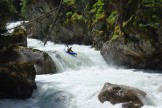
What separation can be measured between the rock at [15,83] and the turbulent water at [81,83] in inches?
14.8

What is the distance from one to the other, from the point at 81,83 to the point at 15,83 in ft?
9.95

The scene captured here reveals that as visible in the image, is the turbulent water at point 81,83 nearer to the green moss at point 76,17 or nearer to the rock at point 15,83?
the rock at point 15,83

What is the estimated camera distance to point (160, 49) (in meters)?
17.8

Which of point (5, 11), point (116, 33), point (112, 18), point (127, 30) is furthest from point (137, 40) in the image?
point (5, 11)

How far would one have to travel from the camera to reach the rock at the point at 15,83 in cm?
1357

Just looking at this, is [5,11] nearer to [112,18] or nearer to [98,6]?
[112,18]

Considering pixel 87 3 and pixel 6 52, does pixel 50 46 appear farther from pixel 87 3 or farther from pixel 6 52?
pixel 6 52

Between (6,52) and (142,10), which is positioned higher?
(142,10)

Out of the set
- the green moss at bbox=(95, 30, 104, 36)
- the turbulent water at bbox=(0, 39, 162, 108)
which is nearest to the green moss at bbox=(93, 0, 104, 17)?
the green moss at bbox=(95, 30, 104, 36)

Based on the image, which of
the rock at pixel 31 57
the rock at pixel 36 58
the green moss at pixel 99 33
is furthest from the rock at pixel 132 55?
the rock at pixel 36 58

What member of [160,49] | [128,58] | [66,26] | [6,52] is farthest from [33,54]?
[66,26]

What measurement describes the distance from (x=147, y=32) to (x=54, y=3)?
14.3 m

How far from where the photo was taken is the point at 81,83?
15.2 m

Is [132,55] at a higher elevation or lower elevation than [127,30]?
lower
